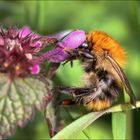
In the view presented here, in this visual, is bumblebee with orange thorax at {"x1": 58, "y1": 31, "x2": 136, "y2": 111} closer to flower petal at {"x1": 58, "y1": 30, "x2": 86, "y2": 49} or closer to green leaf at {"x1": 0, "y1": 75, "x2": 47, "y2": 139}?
flower petal at {"x1": 58, "y1": 30, "x2": 86, "y2": 49}

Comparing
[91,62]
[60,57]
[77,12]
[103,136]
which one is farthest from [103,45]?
[77,12]

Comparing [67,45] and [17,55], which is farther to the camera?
[67,45]

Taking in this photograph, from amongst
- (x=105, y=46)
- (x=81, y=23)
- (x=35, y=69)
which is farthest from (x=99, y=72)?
(x=81, y=23)

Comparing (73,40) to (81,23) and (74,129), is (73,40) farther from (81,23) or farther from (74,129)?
(81,23)

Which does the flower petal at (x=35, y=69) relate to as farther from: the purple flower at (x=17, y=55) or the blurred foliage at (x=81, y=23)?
the blurred foliage at (x=81, y=23)

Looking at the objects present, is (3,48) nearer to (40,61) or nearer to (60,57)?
(40,61)
